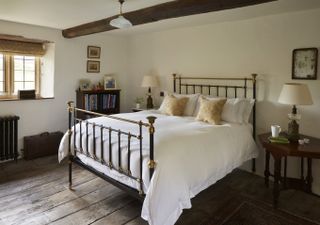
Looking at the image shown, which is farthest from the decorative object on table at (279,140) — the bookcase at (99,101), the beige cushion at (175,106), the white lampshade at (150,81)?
the bookcase at (99,101)

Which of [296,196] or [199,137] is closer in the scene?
[199,137]

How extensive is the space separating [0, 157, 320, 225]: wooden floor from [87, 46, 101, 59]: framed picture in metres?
2.35

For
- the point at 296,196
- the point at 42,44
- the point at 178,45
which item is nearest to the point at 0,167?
the point at 42,44

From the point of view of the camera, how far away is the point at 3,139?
12.9 feet

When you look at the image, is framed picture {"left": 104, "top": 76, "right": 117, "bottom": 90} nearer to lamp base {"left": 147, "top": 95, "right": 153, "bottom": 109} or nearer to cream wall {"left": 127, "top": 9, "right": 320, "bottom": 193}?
lamp base {"left": 147, "top": 95, "right": 153, "bottom": 109}

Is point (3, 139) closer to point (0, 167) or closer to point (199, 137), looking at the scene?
point (0, 167)

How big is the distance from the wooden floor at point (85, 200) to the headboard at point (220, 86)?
2.30ft

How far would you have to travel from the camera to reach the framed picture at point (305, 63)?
9.96 feet

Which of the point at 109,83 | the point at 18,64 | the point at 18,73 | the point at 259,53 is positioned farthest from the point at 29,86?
the point at 259,53

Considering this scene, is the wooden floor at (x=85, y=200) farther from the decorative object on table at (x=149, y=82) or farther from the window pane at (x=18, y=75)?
the decorative object on table at (x=149, y=82)

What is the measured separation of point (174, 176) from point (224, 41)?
2.61 metres

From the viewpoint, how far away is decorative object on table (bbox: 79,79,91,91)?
15.7ft

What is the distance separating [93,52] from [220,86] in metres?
2.62

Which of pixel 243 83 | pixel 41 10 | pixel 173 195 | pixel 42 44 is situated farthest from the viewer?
pixel 42 44
